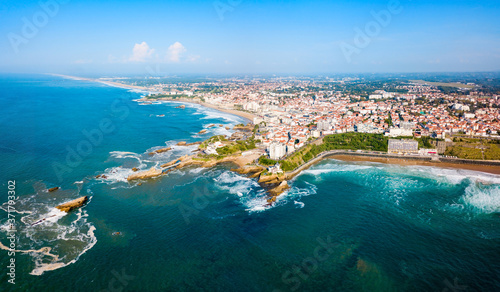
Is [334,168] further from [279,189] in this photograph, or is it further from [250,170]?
[250,170]

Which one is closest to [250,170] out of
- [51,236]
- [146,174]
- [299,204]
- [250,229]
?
[299,204]

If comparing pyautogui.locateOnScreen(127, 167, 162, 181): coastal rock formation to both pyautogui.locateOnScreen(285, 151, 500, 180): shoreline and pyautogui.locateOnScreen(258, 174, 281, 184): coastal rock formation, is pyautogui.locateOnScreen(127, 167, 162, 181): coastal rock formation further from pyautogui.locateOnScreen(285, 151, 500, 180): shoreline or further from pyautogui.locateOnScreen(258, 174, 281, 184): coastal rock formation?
pyautogui.locateOnScreen(285, 151, 500, 180): shoreline

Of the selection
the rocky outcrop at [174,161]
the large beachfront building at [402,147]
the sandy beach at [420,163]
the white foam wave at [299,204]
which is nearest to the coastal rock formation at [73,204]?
the rocky outcrop at [174,161]

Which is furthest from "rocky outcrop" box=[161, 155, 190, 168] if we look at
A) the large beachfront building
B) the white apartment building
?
the large beachfront building

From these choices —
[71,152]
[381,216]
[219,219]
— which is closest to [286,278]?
[219,219]

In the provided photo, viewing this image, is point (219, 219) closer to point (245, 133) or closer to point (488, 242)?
point (488, 242)

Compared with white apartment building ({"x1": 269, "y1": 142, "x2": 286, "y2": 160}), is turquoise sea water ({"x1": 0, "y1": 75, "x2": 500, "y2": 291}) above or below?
below
